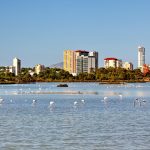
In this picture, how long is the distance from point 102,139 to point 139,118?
39.6 feet

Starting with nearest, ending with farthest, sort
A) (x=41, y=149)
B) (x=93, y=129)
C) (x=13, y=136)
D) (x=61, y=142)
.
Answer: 1. (x=41, y=149)
2. (x=61, y=142)
3. (x=13, y=136)
4. (x=93, y=129)

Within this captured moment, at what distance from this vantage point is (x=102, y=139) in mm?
26547

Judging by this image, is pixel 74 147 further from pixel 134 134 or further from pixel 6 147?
pixel 134 134

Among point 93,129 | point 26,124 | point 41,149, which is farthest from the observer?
point 26,124

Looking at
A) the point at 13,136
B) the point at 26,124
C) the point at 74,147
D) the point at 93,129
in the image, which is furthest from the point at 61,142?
the point at 26,124

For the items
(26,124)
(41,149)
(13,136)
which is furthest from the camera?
(26,124)

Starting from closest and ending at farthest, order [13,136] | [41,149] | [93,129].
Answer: [41,149]
[13,136]
[93,129]

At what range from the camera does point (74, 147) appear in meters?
24.1

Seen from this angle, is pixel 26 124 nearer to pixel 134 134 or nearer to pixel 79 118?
pixel 79 118

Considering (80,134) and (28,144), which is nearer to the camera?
A: (28,144)

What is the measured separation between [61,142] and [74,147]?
1.61 metres

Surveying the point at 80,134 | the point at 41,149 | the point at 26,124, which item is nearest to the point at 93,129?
the point at 80,134

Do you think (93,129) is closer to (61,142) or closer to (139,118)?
(61,142)

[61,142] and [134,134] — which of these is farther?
[134,134]
